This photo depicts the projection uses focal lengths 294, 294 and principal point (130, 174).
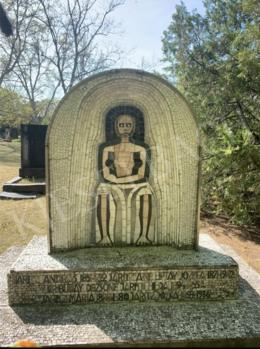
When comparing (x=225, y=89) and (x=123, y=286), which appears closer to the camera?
(x=123, y=286)

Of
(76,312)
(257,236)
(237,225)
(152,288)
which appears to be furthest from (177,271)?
(237,225)

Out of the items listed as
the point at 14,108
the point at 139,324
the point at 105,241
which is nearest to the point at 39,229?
the point at 105,241

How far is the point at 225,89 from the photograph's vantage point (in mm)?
8672

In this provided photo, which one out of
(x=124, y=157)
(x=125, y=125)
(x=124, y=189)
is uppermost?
(x=125, y=125)

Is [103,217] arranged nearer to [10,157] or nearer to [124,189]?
[124,189]

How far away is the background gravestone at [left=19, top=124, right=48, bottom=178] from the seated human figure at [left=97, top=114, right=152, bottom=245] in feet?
31.2

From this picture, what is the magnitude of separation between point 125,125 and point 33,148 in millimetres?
10215

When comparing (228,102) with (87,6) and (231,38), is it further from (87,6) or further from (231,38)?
(87,6)

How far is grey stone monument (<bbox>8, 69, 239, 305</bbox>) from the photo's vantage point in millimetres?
4062

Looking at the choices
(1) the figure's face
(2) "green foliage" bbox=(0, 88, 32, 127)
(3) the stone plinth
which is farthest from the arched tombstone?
(2) "green foliage" bbox=(0, 88, 32, 127)

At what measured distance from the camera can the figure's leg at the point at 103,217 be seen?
4473mm

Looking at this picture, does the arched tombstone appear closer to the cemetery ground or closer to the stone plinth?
the stone plinth

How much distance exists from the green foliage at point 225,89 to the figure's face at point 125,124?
116 inches

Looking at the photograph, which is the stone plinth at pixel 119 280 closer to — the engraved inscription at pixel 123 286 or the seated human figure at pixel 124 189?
the engraved inscription at pixel 123 286
